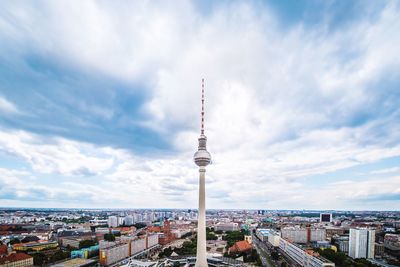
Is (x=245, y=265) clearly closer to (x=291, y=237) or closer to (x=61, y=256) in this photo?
(x=61, y=256)

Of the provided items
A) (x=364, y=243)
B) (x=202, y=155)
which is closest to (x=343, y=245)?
(x=364, y=243)

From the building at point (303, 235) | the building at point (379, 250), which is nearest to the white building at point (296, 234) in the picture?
the building at point (303, 235)

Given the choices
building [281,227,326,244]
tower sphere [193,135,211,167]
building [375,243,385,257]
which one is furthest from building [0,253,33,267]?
building [375,243,385,257]

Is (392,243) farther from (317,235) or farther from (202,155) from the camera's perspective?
(202,155)

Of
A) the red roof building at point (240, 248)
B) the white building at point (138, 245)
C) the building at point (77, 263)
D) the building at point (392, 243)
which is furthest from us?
the building at point (392, 243)

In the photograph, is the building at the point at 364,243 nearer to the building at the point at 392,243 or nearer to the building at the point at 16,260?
the building at the point at 392,243

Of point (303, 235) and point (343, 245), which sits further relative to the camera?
point (303, 235)
